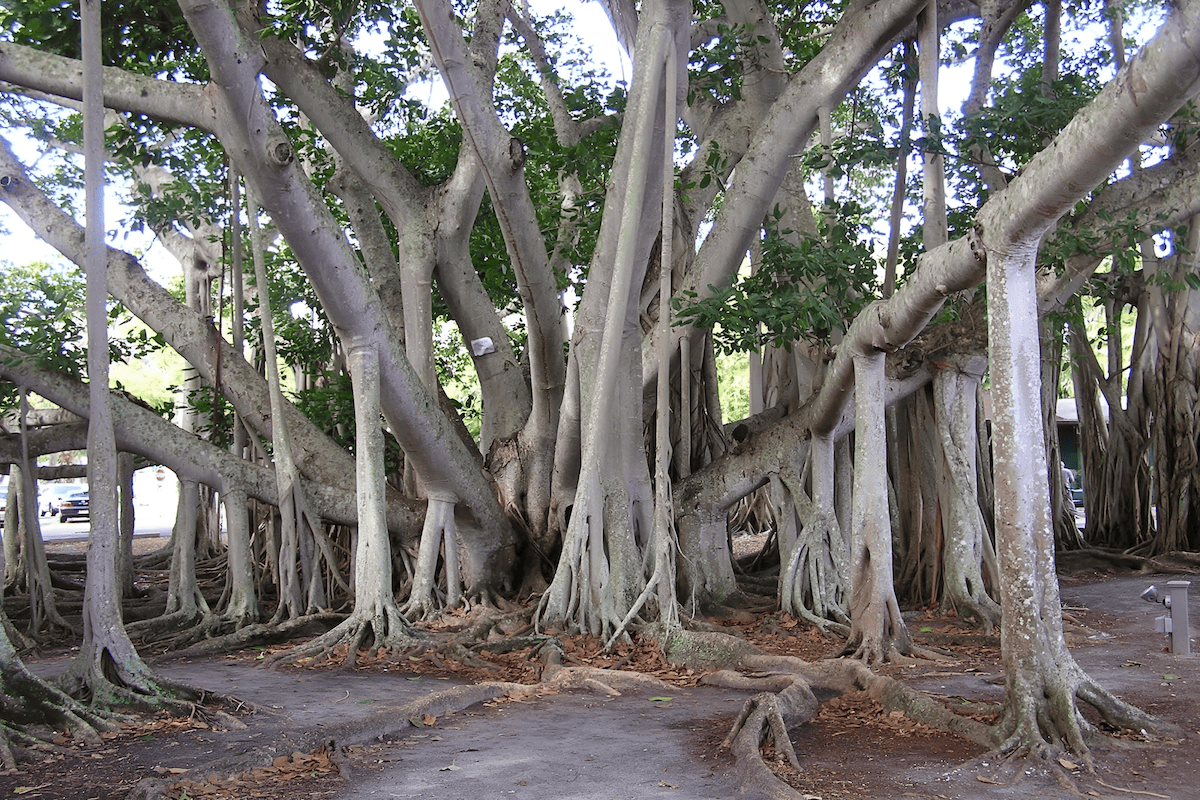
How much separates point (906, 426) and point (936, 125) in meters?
3.02

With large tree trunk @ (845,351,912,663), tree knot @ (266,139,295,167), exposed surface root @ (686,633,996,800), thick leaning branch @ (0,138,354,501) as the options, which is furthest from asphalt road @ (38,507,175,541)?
large tree trunk @ (845,351,912,663)

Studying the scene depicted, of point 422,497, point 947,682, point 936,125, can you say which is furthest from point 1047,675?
point 422,497

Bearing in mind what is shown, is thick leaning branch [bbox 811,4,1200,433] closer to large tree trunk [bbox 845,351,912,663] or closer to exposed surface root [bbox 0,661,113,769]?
large tree trunk [bbox 845,351,912,663]

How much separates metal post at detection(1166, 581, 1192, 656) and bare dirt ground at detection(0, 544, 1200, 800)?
84 mm

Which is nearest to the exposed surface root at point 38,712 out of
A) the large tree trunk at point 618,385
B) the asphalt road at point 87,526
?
the large tree trunk at point 618,385

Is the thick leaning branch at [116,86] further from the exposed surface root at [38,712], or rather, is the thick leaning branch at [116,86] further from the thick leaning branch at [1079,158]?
the thick leaning branch at [1079,158]

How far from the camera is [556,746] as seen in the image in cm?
400

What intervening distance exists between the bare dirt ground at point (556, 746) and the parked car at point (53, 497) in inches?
935

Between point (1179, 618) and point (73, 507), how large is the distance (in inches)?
988

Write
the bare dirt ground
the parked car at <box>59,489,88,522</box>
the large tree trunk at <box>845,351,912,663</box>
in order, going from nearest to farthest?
the bare dirt ground → the large tree trunk at <box>845,351,912,663</box> → the parked car at <box>59,489,88,522</box>

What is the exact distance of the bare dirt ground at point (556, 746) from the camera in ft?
11.0

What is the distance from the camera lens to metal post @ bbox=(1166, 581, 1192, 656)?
16.8ft

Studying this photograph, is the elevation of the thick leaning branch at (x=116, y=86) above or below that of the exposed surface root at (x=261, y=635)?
above

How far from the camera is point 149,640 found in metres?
6.78
